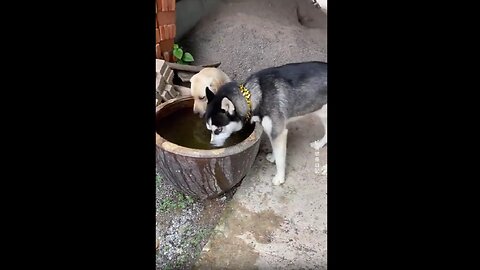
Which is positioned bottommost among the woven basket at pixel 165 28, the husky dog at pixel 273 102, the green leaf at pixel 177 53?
the husky dog at pixel 273 102

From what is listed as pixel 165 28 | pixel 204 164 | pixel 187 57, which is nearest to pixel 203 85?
pixel 204 164

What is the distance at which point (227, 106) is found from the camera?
3104 mm

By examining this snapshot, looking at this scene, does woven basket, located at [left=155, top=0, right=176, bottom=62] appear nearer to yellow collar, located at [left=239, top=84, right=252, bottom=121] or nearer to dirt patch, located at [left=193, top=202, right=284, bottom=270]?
yellow collar, located at [left=239, top=84, right=252, bottom=121]

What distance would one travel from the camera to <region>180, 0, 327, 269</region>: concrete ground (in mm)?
2908

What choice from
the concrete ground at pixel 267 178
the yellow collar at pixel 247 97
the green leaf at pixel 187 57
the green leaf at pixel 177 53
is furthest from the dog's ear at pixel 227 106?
the green leaf at pixel 187 57

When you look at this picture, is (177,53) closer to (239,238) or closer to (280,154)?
(280,154)

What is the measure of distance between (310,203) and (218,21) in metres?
3.48

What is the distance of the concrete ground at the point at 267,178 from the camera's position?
291 centimetres

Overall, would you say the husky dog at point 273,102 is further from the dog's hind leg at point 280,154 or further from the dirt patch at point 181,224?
the dirt patch at point 181,224

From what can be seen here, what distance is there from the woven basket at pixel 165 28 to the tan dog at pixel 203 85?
31.8 inches

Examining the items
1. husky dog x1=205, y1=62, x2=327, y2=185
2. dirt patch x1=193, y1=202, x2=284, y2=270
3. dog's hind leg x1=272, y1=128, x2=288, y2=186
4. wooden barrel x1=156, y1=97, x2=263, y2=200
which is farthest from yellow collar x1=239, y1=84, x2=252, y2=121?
dirt patch x1=193, y1=202, x2=284, y2=270
